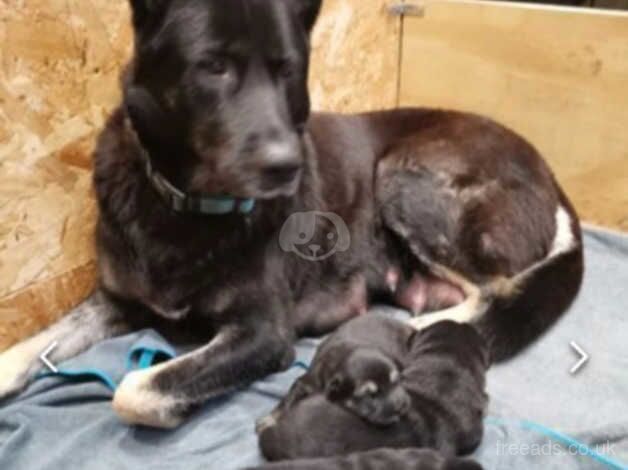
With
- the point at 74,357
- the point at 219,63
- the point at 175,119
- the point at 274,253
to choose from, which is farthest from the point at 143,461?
the point at 219,63

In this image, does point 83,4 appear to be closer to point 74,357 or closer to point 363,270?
point 74,357

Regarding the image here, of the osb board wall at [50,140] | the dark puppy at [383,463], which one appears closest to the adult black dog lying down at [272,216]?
the osb board wall at [50,140]

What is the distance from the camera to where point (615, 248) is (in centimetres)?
242

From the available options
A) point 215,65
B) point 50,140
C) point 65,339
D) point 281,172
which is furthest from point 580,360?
point 50,140

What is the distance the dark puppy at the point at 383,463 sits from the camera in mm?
1275

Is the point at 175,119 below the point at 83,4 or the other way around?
below

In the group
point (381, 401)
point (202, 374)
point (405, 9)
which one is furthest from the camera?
point (405, 9)

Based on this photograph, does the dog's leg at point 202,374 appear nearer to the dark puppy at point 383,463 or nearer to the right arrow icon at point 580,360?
the dark puppy at point 383,463

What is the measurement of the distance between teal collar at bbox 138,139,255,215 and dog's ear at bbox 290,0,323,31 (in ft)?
1.41

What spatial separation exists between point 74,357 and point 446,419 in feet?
3.10

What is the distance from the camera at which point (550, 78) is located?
241 centimetres

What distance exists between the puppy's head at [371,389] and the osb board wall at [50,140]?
2.96ft

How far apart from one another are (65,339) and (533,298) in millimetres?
1206

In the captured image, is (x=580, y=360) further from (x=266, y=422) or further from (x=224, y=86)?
(x=224, y=86)
